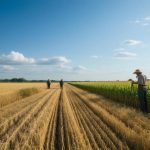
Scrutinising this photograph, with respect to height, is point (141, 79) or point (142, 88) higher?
point (141, 79)

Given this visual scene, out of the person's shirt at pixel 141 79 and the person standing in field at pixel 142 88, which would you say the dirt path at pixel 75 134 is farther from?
the person's shirt at pixel 141 79

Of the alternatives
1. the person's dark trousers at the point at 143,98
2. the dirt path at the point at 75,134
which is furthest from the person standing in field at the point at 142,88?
the dirt path at the point at 75,134

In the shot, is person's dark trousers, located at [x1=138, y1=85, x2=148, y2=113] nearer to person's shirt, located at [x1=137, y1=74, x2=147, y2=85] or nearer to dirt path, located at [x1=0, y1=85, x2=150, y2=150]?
person's shirt, located at [x1=137, y1=74, x2=147, y2=85]

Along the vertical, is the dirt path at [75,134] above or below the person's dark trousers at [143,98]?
below

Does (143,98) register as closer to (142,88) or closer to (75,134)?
(142,88)

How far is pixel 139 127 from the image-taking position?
31.1 ft

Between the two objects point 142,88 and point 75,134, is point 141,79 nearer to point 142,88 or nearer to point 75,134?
point 142,88

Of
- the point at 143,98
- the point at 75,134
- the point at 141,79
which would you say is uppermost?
the point at 141,79

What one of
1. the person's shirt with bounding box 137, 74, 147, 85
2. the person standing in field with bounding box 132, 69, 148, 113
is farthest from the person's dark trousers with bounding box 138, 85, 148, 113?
the person's shirt with bounding box 137, 74, 147, 85

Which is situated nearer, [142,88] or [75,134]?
[75,134]

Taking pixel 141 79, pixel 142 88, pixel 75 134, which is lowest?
pixel 75 134

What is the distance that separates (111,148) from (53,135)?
2284mm

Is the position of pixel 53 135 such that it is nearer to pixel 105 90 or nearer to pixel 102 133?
pixel 102 133

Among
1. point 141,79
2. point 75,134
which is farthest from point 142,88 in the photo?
point 75,134
